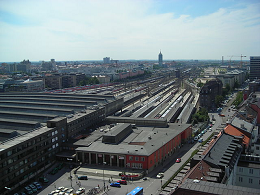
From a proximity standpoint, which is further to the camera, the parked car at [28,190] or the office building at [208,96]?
the office building at [208,96]

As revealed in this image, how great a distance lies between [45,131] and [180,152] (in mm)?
21016

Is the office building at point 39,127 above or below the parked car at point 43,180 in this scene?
above

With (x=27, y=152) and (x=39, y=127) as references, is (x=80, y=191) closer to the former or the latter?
(x=27, y=152)

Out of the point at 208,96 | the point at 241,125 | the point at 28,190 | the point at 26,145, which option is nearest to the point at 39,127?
the point at 26,145

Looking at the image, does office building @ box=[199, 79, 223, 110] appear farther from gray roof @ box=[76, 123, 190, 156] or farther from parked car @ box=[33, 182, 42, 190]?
parked car @ box=[33, 182, 42, 190]

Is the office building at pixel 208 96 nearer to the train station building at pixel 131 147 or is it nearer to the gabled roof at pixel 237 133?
the train station building at pixel 131 147

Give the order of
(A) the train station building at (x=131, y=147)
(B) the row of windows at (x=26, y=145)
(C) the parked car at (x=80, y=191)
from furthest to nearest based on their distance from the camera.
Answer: (A) the train station building at (x=131, y=147), (B) the row of windows at (x=26, y=145), (C) the parked car at (x=80, y=191)

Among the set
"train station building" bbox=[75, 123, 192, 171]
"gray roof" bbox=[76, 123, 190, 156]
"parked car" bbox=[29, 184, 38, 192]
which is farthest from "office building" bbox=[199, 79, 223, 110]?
"parked car" bbox=[29, 184, 38, 192]

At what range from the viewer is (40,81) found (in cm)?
11556

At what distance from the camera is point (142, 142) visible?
41.4 meters

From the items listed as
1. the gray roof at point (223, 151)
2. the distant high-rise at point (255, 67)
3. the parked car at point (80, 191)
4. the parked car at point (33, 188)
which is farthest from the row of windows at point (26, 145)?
the distant high-rise at point (255, 67)

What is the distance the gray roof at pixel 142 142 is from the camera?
37.7m

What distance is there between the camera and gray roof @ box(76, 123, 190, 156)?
37.7 m

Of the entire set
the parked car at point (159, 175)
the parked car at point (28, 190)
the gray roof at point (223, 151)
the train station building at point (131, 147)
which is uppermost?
the gray roof at point (223, 151)
